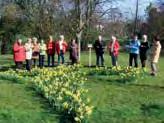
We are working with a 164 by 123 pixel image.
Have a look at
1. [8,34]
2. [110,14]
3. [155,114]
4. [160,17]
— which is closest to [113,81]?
[155,114]

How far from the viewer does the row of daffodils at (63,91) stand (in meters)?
12.8

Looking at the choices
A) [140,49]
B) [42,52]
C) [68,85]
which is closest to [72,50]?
[42,52]

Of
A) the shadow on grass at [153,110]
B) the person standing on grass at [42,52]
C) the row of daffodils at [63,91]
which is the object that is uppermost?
the person standing on grass at [42,52]

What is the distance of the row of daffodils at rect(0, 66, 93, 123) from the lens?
12836 mm

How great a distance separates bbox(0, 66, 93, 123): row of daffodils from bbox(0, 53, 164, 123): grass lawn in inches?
10.8

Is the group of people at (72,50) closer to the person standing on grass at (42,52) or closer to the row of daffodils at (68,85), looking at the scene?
the person standing on grass at (42,52)

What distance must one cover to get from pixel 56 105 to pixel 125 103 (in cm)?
214

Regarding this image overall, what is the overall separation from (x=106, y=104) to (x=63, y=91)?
1252mm

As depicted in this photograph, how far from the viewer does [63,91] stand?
14531mm

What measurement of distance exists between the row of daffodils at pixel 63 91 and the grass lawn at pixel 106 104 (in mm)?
274

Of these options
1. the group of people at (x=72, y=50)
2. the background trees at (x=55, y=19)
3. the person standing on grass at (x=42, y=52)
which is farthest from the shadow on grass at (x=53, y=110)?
the background trees at (x=55, y=19)

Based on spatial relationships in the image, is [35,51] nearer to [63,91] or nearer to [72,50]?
[72,50]

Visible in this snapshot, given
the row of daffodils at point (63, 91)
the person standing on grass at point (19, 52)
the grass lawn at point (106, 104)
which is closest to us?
the row of daffodils at point (63, 91)

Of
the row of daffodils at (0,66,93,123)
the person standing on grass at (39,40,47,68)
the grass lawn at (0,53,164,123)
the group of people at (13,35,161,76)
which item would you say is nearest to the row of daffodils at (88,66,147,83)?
the grass lawn at (0,53,164,123)
